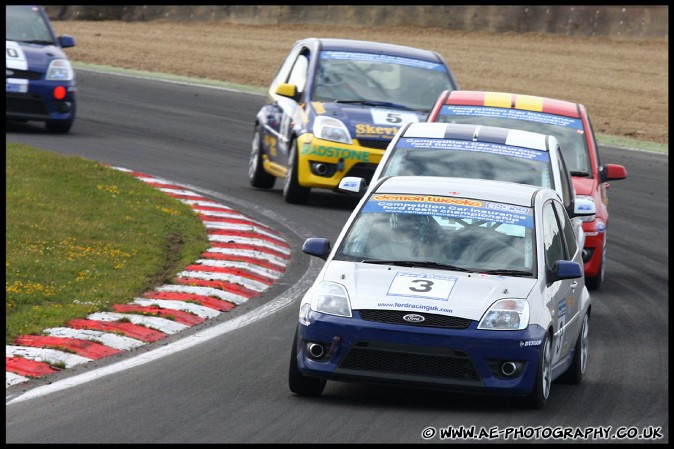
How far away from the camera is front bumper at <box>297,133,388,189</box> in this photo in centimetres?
A: 1667

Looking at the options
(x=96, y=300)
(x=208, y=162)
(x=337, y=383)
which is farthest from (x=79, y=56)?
(x=337, y=383)

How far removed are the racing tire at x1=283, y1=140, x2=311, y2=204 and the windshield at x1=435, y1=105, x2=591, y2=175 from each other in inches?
103

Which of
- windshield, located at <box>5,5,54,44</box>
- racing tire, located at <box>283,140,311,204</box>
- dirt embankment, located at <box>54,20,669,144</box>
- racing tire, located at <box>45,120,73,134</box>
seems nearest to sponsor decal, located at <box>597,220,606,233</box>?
racing tire, located at <box>283,140,311,204</box>

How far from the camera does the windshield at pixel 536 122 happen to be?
14.6 metres

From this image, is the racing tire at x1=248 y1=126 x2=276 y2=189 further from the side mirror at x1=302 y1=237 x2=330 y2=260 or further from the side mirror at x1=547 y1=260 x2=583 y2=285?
the side mirror at x1=547 y1=260 x2=583 y2=285

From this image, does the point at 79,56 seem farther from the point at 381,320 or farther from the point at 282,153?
the point at 381,320

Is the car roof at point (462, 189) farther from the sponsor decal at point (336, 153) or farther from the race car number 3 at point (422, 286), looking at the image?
the sponsor decal at point (336, 153)

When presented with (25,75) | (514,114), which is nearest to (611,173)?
(514,114)

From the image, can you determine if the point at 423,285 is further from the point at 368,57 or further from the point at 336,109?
the point at 368,57

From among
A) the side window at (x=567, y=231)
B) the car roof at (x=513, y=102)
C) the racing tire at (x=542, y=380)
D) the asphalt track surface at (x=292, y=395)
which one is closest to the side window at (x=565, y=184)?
the asphalt track surface at (x=292, y=395)

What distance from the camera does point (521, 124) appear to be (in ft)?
48.2

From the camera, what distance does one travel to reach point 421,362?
28.4ft

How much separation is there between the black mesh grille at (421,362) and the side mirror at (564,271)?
3.27ft

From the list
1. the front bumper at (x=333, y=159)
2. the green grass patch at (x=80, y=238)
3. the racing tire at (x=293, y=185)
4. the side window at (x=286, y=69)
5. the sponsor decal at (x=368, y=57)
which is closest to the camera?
the green grass patch at (x=80, y=238)
